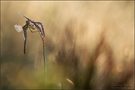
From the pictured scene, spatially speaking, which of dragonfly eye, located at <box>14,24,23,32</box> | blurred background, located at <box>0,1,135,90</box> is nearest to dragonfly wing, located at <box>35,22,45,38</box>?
blurred background, located at <box>0,1,135,90</box>

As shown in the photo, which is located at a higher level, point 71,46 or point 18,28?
point 18,28

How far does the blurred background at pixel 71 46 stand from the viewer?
252cm

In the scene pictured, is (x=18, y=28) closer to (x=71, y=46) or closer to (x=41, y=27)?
(x=41, y=27)

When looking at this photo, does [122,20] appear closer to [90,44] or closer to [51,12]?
[90,44]

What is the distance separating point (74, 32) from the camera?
8.52 ft

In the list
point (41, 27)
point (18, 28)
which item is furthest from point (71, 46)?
point (18, 28)

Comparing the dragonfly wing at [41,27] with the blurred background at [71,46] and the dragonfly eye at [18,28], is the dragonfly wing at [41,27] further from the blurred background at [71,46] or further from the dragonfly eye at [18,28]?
the dragonfly eye at [18,28]

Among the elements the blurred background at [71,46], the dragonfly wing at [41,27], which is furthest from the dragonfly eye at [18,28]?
the dragonfly wing at [41,27]

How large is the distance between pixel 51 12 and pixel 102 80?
25.6 inches

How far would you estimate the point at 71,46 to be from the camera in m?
2.59

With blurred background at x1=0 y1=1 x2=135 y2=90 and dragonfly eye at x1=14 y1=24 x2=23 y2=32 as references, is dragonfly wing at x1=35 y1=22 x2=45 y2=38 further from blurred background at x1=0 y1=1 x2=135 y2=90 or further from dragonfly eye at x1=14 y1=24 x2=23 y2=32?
dragonfly eye at x1=14 y1=24 x2=23 y2=32

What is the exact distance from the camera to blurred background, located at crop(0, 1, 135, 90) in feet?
8.27

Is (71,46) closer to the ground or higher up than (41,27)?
closer to the ground

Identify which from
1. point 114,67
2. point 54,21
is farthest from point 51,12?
point 114,67
